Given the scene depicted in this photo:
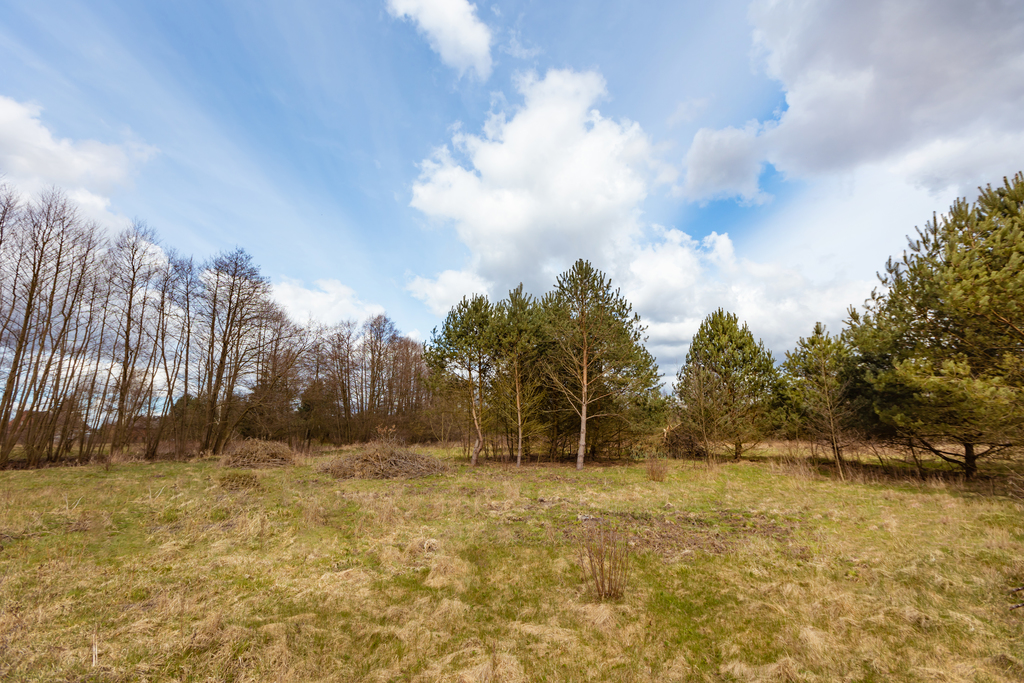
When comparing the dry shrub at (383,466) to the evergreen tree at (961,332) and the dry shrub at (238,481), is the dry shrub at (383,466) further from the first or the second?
Result: the evergreen tree at (961,332)

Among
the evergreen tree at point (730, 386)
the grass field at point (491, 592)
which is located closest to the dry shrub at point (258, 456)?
the grass field at point (491, 592)

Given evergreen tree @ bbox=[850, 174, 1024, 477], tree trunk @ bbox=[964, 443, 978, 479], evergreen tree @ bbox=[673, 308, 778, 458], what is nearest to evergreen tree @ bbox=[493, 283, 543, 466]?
evergreen tree @ bbox=[673, 308, 778, 458]

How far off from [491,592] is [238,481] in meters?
11.0

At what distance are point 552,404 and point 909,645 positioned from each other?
60.3ft

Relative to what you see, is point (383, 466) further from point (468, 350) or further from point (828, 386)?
point (828, 386)

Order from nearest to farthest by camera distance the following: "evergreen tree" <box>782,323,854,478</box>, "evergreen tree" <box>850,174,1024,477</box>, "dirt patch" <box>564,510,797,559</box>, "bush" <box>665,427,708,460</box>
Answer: "dirt patch" <box>564,510,797,559</box> → "evergreen tree" <box>850,174,1024,477</box> → "evergreen tree" <box>782,323,854,478</box> → "bush" <box>665,427,708,460</box>

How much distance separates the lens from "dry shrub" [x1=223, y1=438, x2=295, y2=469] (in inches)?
683

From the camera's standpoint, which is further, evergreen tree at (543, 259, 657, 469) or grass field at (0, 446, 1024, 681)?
evergreen tree at (543, 259, 657, 469)

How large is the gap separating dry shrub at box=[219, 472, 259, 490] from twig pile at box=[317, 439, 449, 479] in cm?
318

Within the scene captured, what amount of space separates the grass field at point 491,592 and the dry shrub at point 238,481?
176 cm

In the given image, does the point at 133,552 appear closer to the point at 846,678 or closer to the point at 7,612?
the point at 7,612

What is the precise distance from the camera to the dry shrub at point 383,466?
1555 centimetres

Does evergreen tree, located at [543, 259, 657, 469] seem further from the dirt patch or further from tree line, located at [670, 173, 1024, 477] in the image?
the dirt patch

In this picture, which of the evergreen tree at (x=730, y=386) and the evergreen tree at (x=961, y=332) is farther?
the evergreen tree at (x=730, y=386)
